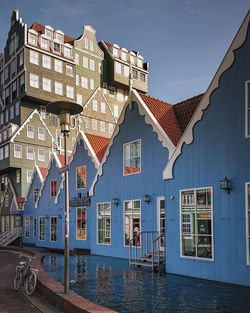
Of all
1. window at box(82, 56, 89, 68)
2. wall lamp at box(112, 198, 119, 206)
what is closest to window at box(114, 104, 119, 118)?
window at box(82, 56, 89, 68)

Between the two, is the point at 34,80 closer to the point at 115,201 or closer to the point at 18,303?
the point at 115,201

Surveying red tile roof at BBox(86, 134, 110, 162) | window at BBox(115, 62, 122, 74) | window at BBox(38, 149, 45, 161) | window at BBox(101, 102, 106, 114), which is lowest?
red tile roof at BBox(86, 134, 110, 162)

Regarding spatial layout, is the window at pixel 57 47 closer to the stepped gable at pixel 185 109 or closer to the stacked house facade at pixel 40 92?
the stacked house facade at pixel 40 92

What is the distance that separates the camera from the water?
8.69 m

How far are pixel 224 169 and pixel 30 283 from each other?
6.99 m

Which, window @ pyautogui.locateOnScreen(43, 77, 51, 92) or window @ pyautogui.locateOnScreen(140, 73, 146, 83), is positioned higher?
window @ pyautogui.locateOnScreen(140, 73, 146, 83)

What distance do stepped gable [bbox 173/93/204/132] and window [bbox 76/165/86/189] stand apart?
8.68m

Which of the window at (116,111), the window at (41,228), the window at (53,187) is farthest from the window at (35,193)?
the window at (116,111)

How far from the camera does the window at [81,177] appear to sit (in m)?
25.3

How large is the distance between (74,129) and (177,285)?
39000 mm

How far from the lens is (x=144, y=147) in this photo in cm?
1828

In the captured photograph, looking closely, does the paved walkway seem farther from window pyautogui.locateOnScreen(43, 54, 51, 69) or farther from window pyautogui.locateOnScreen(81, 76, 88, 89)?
window pyautogui.locateOnScreen(81, 76, 88, 89)

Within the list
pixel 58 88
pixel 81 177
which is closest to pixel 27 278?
pixel 81 177

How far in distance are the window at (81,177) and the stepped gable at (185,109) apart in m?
8.68
